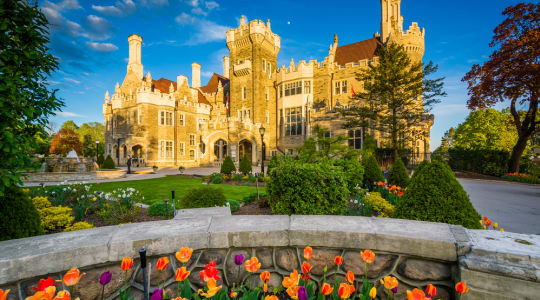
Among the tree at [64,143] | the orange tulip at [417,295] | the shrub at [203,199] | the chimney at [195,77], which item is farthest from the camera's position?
the chimney at [195,77]

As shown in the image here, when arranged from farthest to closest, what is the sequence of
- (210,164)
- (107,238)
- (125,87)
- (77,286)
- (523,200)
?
(125,87)
(210,164)
(523,200)
(107,238)
(77,286)

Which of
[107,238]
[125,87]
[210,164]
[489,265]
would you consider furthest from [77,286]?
[125,87]

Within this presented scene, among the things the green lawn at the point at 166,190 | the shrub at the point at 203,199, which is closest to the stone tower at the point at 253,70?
the green lawn at the point at 166,190

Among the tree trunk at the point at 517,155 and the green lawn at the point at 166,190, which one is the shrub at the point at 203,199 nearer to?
the green lawn at the point at 166,190

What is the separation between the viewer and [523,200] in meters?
7.61

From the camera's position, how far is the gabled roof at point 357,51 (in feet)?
84.6

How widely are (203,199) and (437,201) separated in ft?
15.3

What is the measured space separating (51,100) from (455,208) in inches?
212

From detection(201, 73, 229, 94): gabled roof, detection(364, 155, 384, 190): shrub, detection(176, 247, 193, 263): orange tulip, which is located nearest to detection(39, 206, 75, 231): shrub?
detection(176, 247, 193, 263): orange tulip

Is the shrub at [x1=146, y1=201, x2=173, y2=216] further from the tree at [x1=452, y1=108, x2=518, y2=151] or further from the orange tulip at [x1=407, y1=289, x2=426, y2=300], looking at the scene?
the tree at [x1=452, y1=108, x2=518, y2=151]

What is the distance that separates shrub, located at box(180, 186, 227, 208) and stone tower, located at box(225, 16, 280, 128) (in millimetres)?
21536

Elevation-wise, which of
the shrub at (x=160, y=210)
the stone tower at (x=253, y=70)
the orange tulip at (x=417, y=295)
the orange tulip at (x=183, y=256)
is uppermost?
the stone tower at (x=253, y=70)

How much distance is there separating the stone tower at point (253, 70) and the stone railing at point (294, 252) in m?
24.9

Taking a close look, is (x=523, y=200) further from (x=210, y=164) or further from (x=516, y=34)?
(x=210, y=164)
